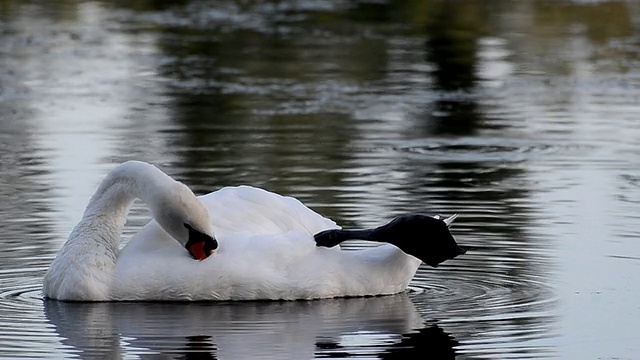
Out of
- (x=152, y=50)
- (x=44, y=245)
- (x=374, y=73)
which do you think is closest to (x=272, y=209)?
(x=44, y=245)

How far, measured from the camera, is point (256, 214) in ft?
35.2

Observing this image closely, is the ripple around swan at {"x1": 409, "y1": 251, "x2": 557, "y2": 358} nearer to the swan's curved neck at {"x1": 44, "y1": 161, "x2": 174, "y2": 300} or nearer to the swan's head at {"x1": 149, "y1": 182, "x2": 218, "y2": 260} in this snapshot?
the swan's head at {"x1": 149, "y1": 182, "x2": 218, "y2": 260}

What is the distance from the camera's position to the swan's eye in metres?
10.1

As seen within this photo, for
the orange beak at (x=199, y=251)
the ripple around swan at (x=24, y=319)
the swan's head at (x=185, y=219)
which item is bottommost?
the ripple around swan at (x=24, y=319)

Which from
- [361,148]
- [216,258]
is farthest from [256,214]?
[361,148]

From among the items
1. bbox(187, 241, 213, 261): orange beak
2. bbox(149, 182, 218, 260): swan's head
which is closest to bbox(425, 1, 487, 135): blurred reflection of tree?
bbox(149, 182, 218, 260): swan's head

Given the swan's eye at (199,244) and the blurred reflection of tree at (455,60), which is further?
the blurred reflection of tree at (455,60)

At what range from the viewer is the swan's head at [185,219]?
33.1ft

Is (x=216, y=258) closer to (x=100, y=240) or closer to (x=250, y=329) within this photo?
(x=100, y=240)

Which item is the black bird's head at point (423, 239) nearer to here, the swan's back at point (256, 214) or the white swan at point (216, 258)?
the white swan at point (216, 258)

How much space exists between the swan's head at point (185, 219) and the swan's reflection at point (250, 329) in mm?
360

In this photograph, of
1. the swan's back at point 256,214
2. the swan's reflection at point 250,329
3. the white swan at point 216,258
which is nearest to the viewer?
the swan's reflection at point 250,329

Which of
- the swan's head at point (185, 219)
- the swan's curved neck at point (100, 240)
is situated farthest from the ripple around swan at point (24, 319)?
the swan's head at point (185, 219)

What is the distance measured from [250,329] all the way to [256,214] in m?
1.50
